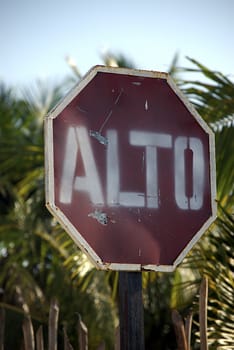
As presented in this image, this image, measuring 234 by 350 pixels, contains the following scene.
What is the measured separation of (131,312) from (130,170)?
0.64 m

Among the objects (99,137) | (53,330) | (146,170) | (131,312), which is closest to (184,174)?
(146,170)

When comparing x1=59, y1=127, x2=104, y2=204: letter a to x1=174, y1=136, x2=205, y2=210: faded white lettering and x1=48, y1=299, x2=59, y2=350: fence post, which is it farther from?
x1=48, y1=299, x2=59, y2=350: fence post

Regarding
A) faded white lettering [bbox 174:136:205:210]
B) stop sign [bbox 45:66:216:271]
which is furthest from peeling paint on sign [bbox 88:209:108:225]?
faded white lettering [bbox 174:136:205:210]

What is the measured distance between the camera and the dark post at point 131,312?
4.29 m

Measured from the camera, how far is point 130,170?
14.6ft

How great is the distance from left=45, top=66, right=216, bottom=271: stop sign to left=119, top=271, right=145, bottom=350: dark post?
76 mm

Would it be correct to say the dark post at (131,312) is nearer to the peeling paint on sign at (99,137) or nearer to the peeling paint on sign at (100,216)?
the peeling paint on sign at (100,216)

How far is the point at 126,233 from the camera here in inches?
172

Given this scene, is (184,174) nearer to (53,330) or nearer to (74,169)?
(74,169)

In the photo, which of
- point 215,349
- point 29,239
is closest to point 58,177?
point 215,349

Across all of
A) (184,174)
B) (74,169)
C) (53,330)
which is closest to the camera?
(74,169)

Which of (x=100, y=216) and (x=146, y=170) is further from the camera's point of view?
(x=146, y=170)

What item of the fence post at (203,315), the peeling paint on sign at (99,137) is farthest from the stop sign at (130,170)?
the fence post at (203,315)

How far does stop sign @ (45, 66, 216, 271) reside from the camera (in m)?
4.27
